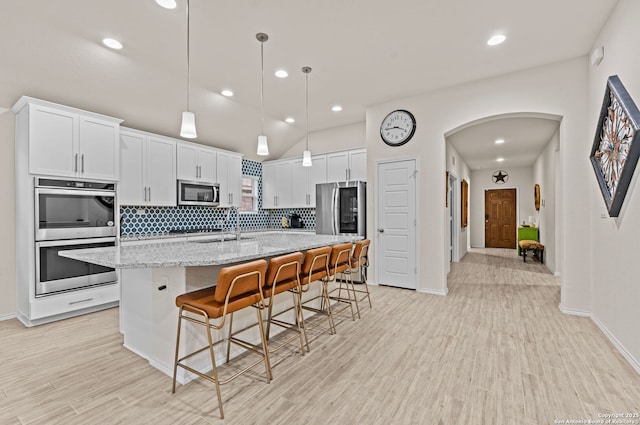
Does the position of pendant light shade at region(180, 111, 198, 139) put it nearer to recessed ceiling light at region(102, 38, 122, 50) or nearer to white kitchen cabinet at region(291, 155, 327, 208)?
recessed ceiling light at region(102, 38, 122, 50)

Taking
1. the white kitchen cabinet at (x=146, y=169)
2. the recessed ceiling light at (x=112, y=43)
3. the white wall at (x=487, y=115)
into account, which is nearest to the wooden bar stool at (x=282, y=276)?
the white wall at (x=487, y=115)

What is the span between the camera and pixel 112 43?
3037 millimetres

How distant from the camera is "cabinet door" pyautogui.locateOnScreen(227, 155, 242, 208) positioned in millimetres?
5633

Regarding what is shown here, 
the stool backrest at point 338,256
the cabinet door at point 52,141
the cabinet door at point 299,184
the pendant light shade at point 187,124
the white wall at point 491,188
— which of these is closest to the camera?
the pendant light shade at point 187,124

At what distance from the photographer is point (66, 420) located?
5.74 feet

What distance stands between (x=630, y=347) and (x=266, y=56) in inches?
168

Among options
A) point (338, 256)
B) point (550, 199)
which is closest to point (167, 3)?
point (338, 256)

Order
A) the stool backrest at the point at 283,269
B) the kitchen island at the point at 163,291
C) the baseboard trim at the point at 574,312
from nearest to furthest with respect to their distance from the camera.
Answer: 1. the kitchen island at the point at 163,291
2. the stool backrest at the point at 283,269
3. the baseboard trim at the point at 574,312

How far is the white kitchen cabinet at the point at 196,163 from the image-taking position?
192 inches

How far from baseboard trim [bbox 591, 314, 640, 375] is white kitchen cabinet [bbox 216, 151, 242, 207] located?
17.5 ft

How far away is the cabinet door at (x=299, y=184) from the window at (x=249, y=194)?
0.99m

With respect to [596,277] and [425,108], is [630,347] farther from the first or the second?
[425,108]

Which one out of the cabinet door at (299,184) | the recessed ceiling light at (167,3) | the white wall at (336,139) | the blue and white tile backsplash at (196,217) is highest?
the recessed ceiling light at (167,3)

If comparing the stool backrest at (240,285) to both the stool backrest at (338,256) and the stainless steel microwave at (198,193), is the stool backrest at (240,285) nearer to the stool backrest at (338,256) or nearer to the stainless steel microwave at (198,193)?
the stool backrest at (338,256)
